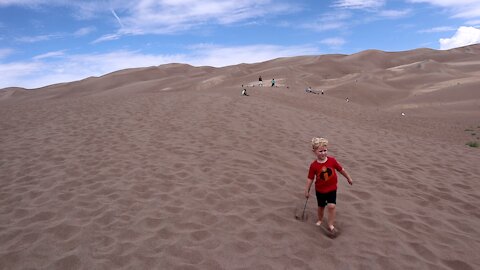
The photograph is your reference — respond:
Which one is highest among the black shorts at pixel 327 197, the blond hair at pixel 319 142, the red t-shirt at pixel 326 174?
the blond hair at pixel 319 142

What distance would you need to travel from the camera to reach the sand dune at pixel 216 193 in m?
4.46

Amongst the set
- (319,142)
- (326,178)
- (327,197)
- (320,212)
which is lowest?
(320,212)

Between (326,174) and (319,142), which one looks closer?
(319,142)

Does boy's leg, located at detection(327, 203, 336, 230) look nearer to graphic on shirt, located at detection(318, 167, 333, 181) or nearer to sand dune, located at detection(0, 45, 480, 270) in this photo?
sand dune, located at detection(0, 45, 480, 270)

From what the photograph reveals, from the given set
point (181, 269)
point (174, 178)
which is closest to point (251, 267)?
point (181, 269)

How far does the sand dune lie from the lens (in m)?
4.46

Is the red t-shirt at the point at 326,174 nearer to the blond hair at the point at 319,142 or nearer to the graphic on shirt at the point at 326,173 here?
the graphic on shirt at the point at 326,173

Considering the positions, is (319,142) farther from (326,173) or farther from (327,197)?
(327,197)

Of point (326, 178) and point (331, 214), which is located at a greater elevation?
point (326, 178)

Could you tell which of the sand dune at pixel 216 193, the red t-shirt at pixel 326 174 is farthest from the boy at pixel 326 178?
the sand dune at pixel 216 193

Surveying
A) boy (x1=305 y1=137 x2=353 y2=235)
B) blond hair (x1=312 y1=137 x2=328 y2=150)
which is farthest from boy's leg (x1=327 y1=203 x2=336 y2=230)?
blond hair (x1=312 y1=137 x2=328 y2=150)

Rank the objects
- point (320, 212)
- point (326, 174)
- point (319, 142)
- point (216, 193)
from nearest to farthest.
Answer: point (319, 142)
point (326, 174)
point (320, 212)
point (216, 193)

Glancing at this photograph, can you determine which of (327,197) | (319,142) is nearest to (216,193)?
(327,197)

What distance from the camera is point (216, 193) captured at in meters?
6.21
